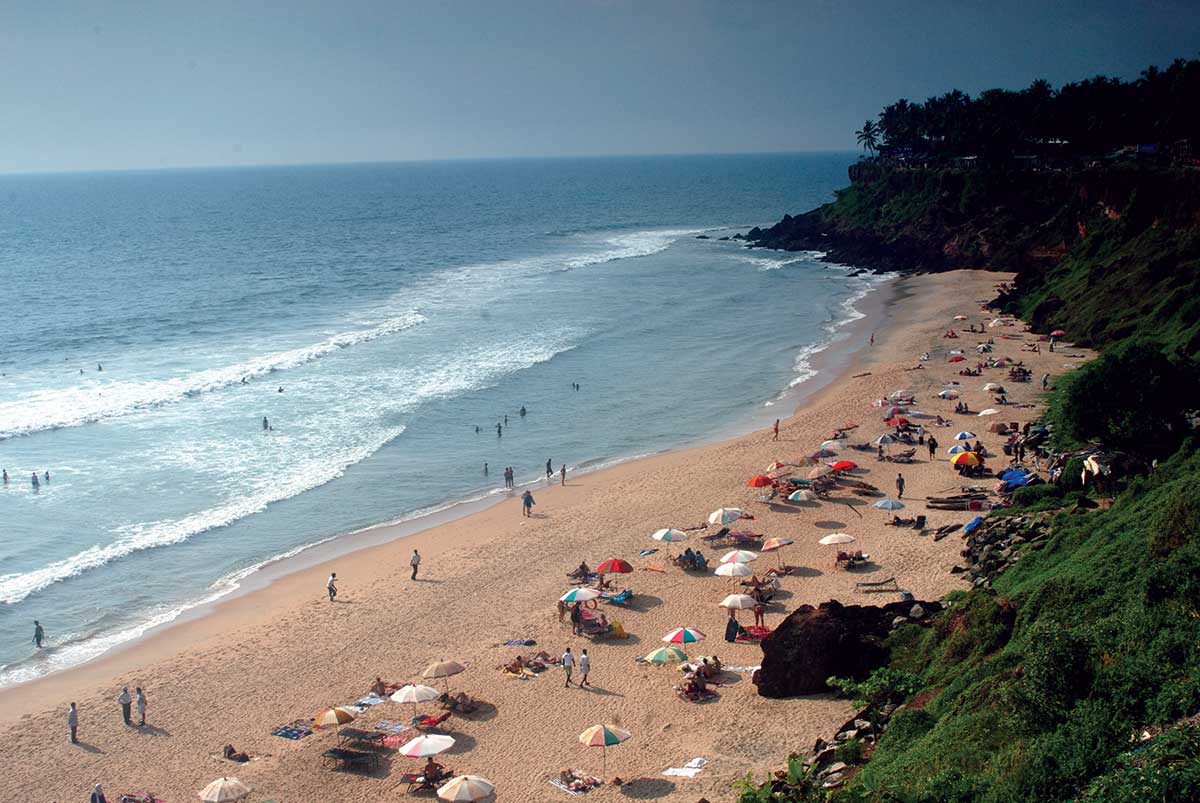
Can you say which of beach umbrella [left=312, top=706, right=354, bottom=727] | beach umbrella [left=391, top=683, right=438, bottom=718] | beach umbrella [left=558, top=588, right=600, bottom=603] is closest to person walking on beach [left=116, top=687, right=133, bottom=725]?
beach umbrella [left=312, top=706, right=354, bottom=727]

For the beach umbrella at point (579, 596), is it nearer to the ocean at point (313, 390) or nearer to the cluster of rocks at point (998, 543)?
the cluster of rocks at point (998, 543)

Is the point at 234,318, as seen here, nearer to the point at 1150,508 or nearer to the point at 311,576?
the point at 311,576

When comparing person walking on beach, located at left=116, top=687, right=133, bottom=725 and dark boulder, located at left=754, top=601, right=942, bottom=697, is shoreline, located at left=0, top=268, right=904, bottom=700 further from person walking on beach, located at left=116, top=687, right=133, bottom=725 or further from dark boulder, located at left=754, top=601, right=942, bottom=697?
dark boulder, located at left=754, top=601, right=942, bottom=697

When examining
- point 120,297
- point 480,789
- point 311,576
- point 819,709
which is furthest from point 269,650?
point 120,297

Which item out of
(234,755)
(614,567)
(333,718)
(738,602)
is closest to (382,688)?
(333,718)

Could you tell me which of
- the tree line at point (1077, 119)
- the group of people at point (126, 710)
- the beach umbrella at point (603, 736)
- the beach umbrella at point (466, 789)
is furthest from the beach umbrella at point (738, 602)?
the tree line at point (1077, 119)

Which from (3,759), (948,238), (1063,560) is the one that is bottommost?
(3,759)

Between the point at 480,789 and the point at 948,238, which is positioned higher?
the point at 948,238
